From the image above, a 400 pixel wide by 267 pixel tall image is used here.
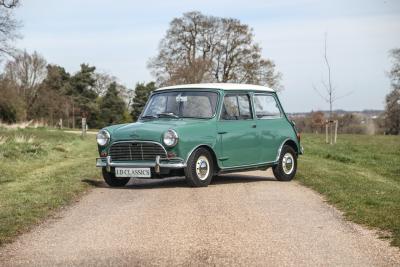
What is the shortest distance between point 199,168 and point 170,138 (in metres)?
0.79

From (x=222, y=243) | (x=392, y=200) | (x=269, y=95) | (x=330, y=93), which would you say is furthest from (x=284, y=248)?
(x=330, y=93)

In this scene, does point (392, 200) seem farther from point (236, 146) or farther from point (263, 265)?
point (263, 265)

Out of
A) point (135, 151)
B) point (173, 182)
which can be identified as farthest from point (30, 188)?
point (173, 182)

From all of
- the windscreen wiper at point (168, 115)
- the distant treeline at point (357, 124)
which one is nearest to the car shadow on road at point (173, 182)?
the windscreen wiper at point (168, 115)

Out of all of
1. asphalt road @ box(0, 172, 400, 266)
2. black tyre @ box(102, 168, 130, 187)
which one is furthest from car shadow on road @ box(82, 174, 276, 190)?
asphalt road @ box(0, 172, 400, 266)

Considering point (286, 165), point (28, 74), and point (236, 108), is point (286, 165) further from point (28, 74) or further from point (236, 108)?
point (28, 74)

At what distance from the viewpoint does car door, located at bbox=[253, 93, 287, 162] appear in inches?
534

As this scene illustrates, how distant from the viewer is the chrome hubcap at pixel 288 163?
14.0 meters

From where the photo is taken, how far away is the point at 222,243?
7.23m

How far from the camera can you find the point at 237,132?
510 inches

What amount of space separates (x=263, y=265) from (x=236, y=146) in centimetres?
669

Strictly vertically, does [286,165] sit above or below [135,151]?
below

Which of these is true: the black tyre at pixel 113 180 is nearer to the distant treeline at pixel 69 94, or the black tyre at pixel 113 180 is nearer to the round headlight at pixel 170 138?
the round headlight at pixel 170 138

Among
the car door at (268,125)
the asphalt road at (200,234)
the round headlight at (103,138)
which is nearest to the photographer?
the asphalt road at (200,234)
